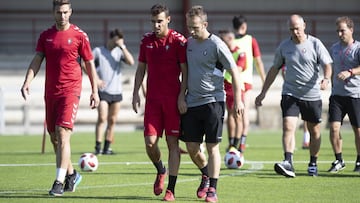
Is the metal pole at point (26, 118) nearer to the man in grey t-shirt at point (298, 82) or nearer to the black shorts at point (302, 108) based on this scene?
the man in grey t-shirt at point (298, 82)

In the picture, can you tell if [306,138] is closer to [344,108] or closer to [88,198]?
[344,108]

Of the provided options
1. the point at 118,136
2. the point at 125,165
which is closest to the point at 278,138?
the point at 118,136

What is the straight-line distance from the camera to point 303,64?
1450cm

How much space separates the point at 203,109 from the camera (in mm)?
11805

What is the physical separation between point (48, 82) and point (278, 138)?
42.7 ft

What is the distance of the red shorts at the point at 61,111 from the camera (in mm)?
12164

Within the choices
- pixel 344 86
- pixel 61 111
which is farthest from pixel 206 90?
pixel 344 86

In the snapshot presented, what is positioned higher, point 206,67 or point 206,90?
point 206,67

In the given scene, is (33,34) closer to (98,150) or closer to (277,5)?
(277,5)

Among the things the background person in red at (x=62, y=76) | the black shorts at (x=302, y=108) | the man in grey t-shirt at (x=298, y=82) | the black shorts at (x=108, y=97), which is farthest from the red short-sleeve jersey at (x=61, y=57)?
the black shorts at (x=108, y=97)

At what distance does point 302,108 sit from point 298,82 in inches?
16.1

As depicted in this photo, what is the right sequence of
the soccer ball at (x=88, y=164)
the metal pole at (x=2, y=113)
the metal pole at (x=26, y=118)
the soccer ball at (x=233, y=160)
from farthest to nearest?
the metal pole at (x=26, y=118), the metal pole at (x=2, y=113), the soccer ball at (x=233, y=160), the soccer ball at (x=88, y=164)

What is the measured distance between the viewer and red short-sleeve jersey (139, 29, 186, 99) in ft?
38.7

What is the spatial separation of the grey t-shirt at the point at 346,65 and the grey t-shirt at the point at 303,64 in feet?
2.15
